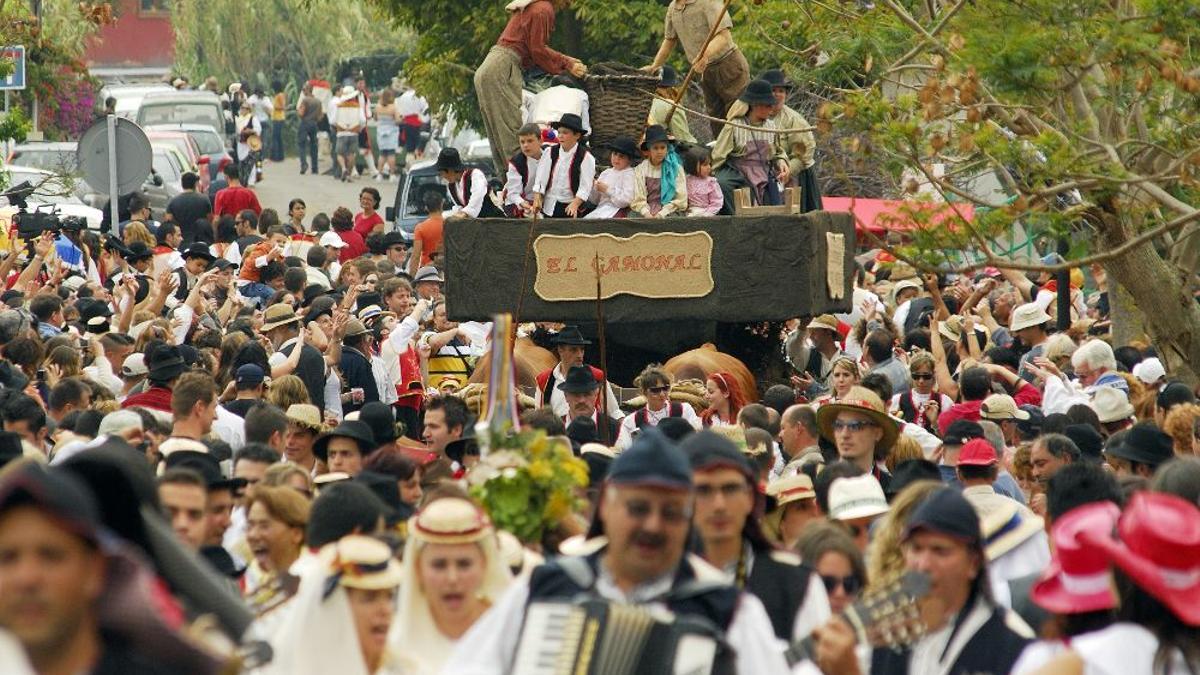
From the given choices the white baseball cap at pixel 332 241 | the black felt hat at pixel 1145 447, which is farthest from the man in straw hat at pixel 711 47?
the black felt hat at pixel 1145 447

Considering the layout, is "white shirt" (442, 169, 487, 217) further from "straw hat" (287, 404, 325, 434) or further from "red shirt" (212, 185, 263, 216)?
"red shirt" (212, 185, 263, 216)

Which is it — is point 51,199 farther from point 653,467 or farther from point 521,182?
point 653,467

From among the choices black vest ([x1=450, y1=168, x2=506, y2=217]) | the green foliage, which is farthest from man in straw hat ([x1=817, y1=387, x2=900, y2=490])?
the green foliage

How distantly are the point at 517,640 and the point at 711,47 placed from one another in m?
13.2

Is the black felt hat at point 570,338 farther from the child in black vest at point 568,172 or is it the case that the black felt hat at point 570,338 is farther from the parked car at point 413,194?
the parked car at point 413,194

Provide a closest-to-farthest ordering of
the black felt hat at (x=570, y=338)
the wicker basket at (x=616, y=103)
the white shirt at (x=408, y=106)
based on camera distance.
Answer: the black felt hat at (x=570, y=338), the wicker basket at (x=616, y=103), the white shirt at (x=408, y=106)

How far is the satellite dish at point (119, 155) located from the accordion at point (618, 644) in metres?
15.3

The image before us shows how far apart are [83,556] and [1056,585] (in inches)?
112

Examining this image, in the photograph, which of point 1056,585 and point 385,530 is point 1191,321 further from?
point 1056,585

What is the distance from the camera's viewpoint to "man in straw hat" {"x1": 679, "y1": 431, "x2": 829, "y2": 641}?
7020 millimetres

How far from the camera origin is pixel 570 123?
17.8 metres

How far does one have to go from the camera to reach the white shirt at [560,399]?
15641 millimetres

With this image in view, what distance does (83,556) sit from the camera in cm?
429

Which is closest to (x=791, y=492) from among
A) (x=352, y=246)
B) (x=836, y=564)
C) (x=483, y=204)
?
(x=836, y=564)
